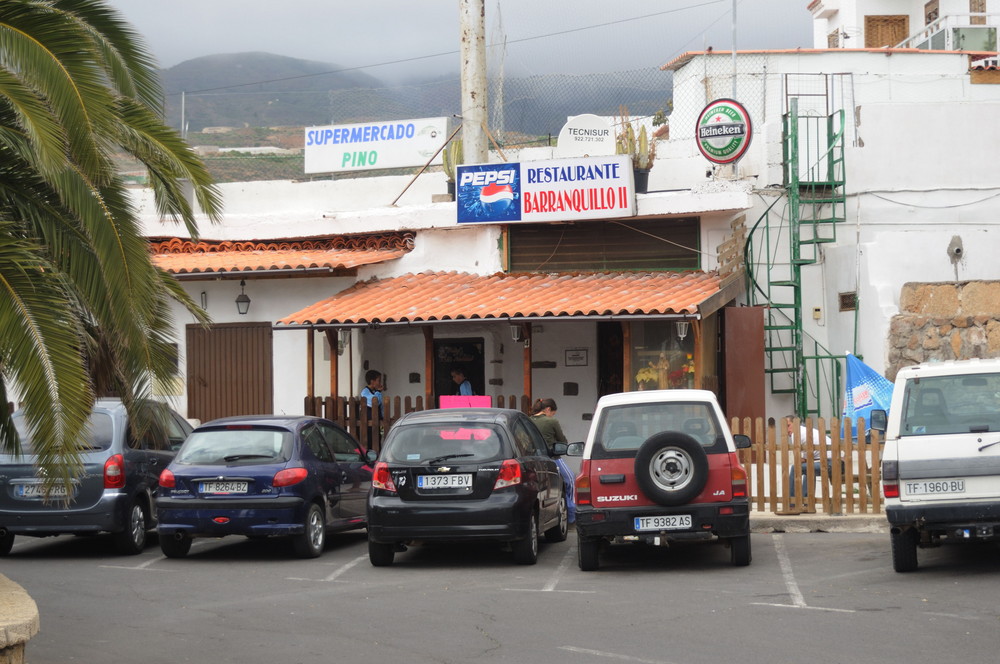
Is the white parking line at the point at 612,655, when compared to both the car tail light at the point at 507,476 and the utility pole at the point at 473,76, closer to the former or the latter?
the car tail light at the point at 507,476

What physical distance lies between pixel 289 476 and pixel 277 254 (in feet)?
27.5

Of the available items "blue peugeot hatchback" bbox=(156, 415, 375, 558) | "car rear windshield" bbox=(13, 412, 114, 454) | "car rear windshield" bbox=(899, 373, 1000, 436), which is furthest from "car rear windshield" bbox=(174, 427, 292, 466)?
"car rear windshield" bbox=(899, 373, 1000, 436)

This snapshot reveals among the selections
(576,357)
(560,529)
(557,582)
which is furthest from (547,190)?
(557,582)

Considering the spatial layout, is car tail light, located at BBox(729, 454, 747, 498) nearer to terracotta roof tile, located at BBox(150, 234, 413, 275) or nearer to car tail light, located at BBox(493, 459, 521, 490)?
car tail light, located at BBox(493, 459, 521, 490)

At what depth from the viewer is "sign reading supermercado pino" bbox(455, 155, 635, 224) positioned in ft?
62.4

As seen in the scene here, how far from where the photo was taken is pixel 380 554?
12.3m

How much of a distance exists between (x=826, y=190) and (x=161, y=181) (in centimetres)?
1279

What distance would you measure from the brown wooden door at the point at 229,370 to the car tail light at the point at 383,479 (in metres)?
9.10

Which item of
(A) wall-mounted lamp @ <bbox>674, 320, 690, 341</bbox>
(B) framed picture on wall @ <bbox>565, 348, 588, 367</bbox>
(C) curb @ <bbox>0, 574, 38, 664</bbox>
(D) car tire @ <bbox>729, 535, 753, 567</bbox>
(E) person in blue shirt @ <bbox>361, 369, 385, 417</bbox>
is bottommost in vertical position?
(D) car tire @ <bbox>729, 535, 753, 567</bbox>

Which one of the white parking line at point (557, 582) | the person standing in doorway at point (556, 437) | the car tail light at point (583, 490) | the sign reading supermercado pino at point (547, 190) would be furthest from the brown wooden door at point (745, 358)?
the car tail light at point (583, 490)

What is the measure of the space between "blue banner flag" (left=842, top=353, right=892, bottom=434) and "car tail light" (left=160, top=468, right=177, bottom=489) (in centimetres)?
956

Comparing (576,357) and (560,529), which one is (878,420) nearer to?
(560,529)

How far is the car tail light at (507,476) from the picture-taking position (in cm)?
1177

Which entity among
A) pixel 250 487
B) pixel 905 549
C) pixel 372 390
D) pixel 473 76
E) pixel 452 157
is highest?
pixel 473 76
